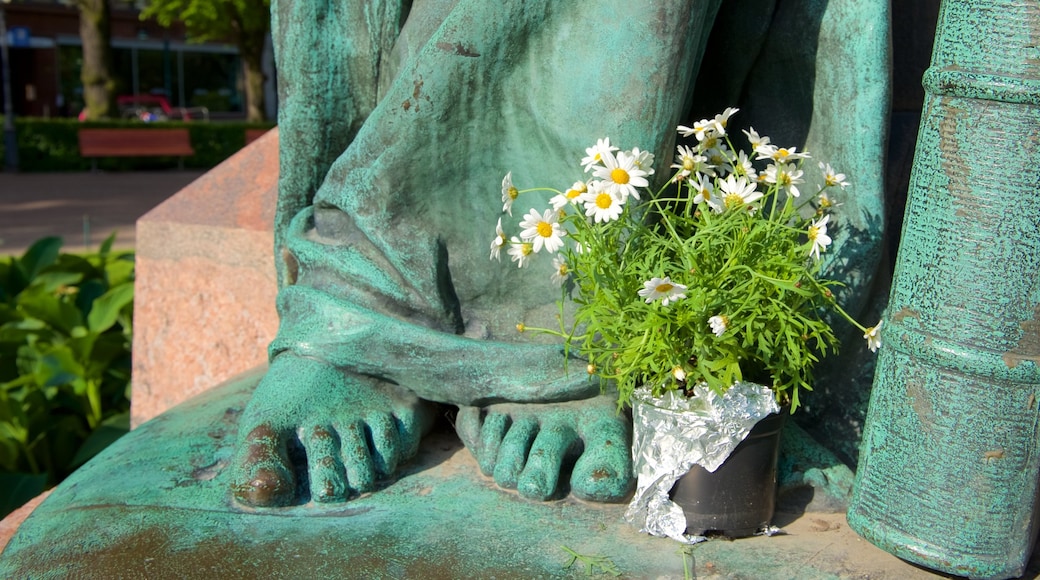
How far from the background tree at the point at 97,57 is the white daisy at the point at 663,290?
18772 mm

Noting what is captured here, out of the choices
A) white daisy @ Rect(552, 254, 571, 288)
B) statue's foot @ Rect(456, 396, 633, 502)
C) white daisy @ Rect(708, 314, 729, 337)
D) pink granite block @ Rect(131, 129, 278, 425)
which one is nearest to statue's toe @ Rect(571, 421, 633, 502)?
statue's foot @ Rect(456, 396, 633, 502)

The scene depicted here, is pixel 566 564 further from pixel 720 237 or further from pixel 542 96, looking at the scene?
pixel 542 96

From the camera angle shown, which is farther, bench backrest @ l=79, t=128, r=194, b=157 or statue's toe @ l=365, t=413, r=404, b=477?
bench backrest @ l=79, t=128, r=194, b=157

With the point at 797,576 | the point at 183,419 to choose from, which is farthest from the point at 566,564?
the point at 183,419

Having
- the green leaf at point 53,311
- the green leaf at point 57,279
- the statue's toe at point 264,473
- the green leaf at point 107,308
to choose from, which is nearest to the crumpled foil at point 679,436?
the statue's toe at point 264,473

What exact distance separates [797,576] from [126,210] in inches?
416

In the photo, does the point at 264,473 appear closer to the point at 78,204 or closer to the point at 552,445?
the point at 552,445

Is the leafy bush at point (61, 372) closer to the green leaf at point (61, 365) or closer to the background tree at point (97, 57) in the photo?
the green leaf at point (61, 365)

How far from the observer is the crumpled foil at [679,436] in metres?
1.65

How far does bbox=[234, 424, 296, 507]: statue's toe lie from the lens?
72.7 inches

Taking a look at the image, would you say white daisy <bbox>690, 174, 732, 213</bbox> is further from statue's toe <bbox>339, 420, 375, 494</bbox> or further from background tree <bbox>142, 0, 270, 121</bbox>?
background tree <bbox>142, 0, 270, 121</bbox>

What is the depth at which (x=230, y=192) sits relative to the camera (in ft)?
10.4

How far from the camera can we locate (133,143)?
56.4 ft

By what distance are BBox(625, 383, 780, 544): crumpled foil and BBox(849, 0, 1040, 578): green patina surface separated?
0.22 m
